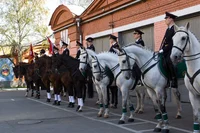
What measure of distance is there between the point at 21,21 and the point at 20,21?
11 cm

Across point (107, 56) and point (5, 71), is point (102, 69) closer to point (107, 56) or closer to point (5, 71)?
point (107, 56)

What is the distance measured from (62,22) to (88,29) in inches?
167

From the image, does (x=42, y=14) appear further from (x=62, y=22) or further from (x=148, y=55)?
(x=148, y=55)

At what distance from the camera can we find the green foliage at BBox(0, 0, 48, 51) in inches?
1206

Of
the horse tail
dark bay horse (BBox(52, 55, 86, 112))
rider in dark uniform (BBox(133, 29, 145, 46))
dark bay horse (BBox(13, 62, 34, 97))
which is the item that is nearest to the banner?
dark bay horse (BBox(13, 62, 34, 97))

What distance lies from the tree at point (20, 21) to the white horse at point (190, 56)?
86.1 ft

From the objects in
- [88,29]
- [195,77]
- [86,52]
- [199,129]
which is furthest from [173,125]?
[88,29]

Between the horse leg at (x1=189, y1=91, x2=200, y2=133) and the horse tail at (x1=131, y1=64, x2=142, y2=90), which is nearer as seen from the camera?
the horse leg at (x1=189, y1=91, x2=200, y2=133)

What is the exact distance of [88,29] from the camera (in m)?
21.2

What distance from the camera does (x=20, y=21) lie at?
30.8 m

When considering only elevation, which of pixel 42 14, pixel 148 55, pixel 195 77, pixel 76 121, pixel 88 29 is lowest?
pixel 76 121

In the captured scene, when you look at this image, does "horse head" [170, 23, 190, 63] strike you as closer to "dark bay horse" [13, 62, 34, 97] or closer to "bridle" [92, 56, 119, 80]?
"bridle" [92, 56, 119, 80]

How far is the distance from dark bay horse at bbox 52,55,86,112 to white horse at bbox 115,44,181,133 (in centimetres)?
430

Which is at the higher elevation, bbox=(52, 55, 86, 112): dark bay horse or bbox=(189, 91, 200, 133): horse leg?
bbox=(52, 55, 86, 112): dark bay horse
